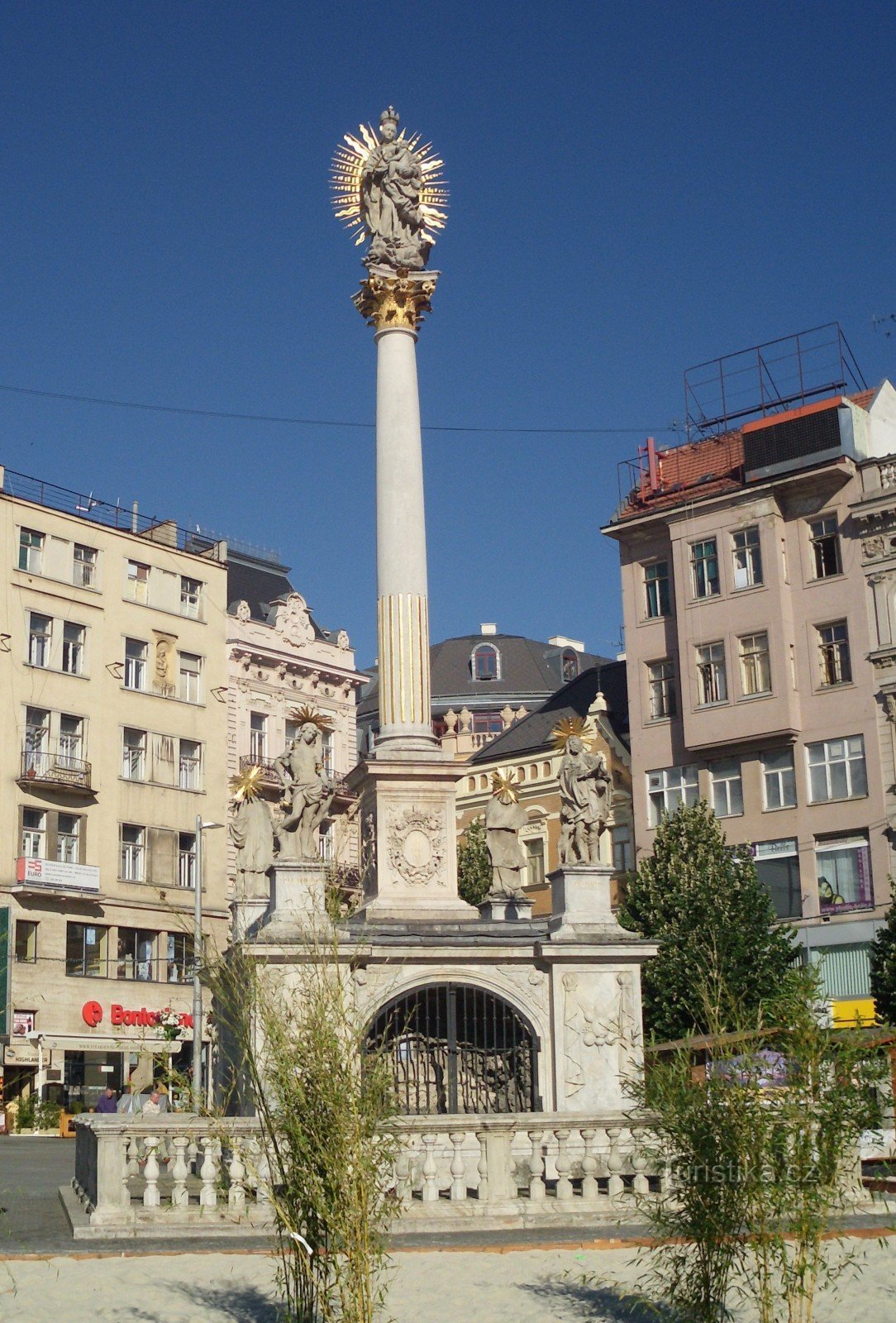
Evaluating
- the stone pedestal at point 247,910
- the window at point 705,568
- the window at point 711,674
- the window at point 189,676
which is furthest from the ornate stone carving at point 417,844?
the window at point 189,676

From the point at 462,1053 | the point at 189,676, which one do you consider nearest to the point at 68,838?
the point at 189,676

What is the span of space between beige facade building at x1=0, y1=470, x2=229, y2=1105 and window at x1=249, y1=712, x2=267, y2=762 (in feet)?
5.13

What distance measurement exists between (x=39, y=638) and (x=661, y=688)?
2002 centimetres

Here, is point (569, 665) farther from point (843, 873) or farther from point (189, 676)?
point (843, 873)

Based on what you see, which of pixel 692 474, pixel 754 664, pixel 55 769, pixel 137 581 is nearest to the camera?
pixel 754 664

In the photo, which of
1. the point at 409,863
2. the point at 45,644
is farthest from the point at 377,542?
the point at 45,644

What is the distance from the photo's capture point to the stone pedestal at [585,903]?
2542 centimetres

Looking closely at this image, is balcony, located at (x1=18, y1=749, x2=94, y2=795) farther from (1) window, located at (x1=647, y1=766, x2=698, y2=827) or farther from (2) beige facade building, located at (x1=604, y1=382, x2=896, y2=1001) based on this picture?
(1) window, located at (x1=647, y1=766, x2=698, y2=827)

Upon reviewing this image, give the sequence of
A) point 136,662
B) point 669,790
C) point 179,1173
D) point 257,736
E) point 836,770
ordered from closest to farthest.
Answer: point 179,1173
point 836,770
point 669,790
point 136,662
point 257,736

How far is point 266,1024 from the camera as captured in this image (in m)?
11.6

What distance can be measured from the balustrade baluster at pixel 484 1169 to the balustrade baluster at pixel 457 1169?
8.4 inches

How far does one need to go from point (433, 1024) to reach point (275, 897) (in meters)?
3.07

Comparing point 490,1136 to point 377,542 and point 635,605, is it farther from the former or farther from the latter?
point 635,605

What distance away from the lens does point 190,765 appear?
60.3 meters
